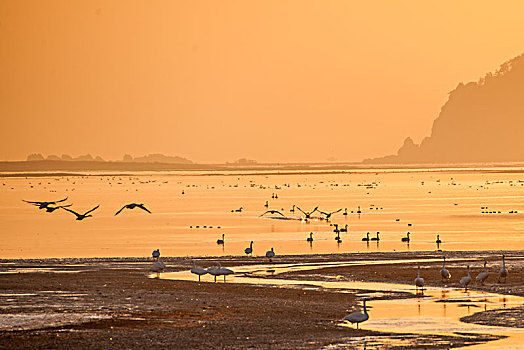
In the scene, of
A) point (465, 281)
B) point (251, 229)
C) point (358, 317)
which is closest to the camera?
point (358, 317)

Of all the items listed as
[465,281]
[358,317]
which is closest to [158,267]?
[465,281]

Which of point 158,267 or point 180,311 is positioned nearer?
point 180,311

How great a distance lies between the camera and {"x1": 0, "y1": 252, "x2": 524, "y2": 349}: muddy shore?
25281mm

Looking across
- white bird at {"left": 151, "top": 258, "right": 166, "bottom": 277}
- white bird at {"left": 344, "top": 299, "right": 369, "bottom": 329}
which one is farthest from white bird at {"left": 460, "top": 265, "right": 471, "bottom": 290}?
white bird at {"left": 151, "top": 258, "right": 166, "bottom": 277}

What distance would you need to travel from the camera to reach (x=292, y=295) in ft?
112

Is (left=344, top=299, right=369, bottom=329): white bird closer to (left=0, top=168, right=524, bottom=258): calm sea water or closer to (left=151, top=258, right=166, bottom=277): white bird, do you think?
(left=151, top=258, right=166, bottom=277): white bird

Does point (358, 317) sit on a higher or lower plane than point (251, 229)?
lower

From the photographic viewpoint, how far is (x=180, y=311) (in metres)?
30.4

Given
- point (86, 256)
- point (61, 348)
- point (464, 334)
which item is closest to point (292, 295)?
point (464, 334)

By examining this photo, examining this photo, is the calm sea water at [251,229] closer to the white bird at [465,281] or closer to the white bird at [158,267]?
the white bird at [158,267]

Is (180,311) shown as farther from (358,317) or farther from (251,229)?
(251,229)

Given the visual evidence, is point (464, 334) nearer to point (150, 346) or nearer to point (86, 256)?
point (150, 346)

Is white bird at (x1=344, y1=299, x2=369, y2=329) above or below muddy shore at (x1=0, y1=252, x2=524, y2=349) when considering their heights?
above

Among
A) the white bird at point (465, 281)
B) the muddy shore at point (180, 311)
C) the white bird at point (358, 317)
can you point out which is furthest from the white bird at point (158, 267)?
the white bird at point (358, 317)
